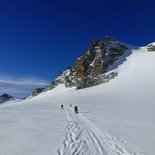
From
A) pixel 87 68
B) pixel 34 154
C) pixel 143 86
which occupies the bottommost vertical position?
pixel 34 154

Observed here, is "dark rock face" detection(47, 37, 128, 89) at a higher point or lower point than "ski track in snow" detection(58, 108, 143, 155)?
higher

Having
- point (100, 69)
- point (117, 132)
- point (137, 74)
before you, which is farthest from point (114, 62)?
point (117, 132)

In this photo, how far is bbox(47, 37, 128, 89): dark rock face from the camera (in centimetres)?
9212

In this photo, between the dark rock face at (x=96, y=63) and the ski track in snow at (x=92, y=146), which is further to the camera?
the dark rock face at (x=96, y=63)

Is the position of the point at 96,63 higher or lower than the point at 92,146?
higher

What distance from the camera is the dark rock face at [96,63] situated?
92125 millimetres

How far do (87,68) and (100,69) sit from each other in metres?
9.25

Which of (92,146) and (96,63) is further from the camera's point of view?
(96,63)

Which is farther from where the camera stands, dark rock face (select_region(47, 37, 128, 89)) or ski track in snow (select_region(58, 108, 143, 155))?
dark rock face (select_region(47, 37, 128, 89))

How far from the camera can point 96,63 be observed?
323 feet

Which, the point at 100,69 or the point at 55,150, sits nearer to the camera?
the point at 55,150

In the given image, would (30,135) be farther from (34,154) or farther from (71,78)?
(71,78)

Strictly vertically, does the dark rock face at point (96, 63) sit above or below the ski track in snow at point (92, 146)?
above

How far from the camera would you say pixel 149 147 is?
11.5m
